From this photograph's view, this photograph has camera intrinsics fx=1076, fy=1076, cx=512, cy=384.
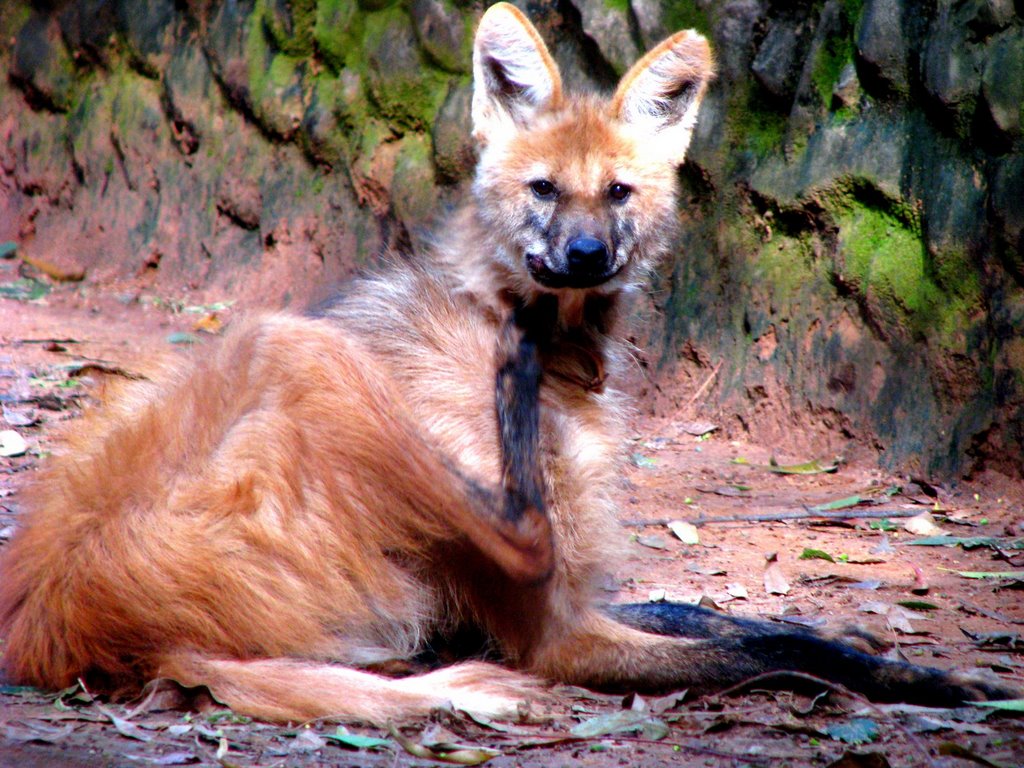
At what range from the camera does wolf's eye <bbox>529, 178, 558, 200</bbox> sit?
3574mm

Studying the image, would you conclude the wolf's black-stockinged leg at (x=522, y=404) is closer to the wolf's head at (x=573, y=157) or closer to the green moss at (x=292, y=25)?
the wolf's head at (x=573, y=157)

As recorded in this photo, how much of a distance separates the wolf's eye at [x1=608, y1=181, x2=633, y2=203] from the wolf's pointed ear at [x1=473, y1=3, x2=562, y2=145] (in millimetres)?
355

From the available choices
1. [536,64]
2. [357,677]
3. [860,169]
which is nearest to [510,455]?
[357,677]

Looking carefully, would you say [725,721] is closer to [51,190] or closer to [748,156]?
[748,156]

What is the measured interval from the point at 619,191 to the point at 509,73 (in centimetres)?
58

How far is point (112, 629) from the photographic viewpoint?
255cm

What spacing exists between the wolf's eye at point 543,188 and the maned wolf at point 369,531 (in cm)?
28

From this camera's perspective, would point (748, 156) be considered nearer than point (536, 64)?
No

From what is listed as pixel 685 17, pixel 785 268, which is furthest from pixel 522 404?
pixel 685 17

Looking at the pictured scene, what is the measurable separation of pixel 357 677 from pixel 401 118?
15.2 ft

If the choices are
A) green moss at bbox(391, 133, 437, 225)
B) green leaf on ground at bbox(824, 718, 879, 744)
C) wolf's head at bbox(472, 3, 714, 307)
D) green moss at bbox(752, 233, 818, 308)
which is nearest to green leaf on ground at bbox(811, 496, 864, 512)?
green moss at bbox(752, 233, 818, 308)

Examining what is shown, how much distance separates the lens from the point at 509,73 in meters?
3.75

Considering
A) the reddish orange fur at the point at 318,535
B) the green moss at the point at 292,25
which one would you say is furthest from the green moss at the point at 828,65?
the green moss at the point at 292,25

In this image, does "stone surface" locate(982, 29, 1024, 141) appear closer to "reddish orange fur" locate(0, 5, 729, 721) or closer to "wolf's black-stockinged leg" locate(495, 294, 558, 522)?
"wolf's black-stockinged leg" locate(495, 294, 558, 522)
